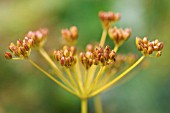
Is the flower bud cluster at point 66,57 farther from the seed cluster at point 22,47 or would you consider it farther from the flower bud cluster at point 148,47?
the flower bud cluster at point 148,47

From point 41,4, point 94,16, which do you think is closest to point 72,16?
point 94,16

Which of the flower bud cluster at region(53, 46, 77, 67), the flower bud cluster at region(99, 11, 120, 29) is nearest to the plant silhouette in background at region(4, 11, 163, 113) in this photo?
the flower bud cluster at region(53, 46, 77, 67)

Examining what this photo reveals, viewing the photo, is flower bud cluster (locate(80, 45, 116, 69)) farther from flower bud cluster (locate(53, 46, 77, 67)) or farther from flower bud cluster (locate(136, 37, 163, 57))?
flower bud cluster (locate(136, 37, 163, 57))

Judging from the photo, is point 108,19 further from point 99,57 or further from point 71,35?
point 99,57

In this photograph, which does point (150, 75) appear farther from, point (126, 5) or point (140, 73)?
point (126, 5)

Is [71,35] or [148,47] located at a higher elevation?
[71,35]

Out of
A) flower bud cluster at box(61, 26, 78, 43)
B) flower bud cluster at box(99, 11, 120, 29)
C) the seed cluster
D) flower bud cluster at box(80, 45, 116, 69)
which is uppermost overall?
flower bud cluster at box(99, 11, 120, 29)

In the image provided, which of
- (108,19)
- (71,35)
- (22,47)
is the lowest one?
(22,47)

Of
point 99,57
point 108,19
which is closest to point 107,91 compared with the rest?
point 108,19
